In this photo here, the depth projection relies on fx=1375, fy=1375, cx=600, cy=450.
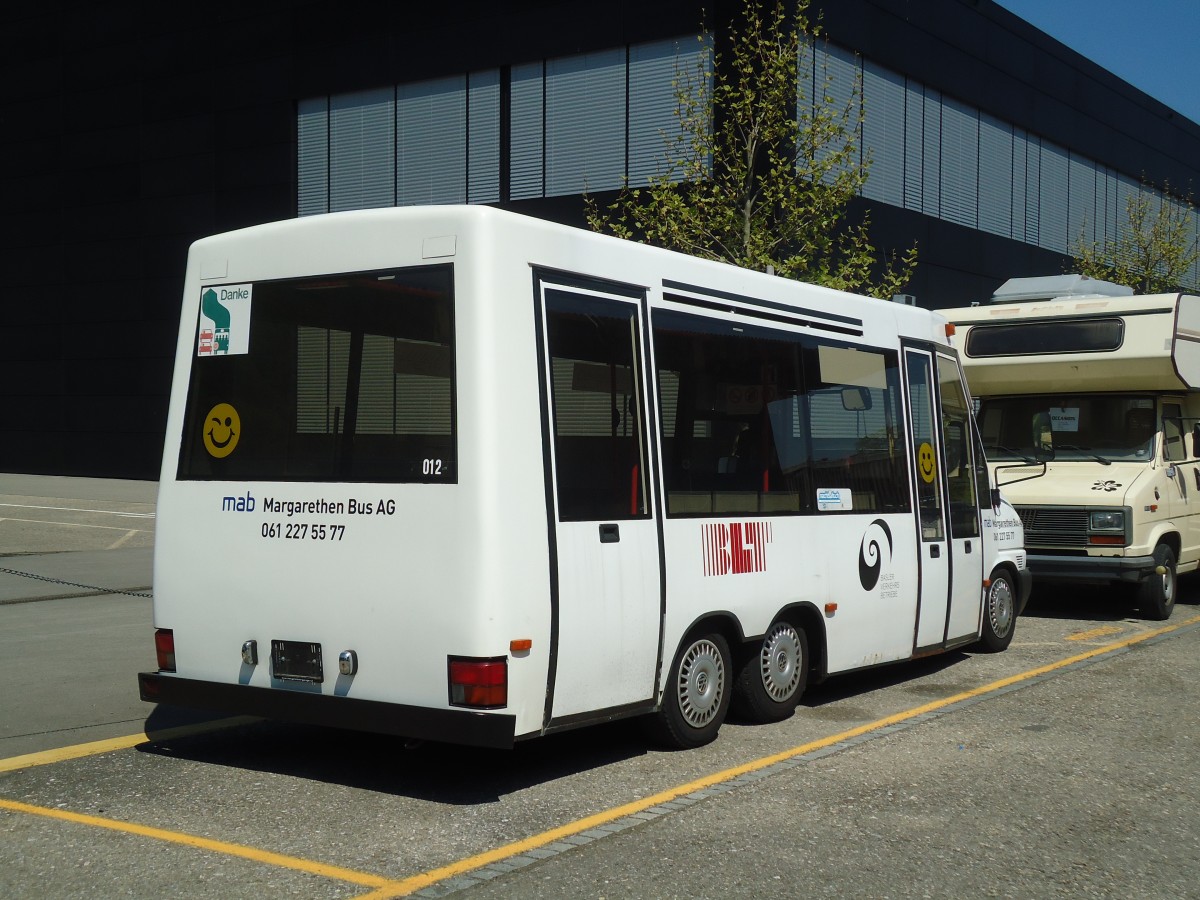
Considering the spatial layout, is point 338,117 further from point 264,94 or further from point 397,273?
point 397,273

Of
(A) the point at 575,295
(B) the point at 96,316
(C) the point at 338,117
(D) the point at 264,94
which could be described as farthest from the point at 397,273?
(B) the point at 96,316

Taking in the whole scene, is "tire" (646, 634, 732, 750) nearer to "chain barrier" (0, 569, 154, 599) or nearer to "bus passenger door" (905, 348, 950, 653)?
"bus passenger door" (905, 348, 950, 653)

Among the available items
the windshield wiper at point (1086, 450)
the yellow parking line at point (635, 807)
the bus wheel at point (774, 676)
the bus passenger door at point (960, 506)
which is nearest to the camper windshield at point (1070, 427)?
the windshield wiper at point (1086, 450)

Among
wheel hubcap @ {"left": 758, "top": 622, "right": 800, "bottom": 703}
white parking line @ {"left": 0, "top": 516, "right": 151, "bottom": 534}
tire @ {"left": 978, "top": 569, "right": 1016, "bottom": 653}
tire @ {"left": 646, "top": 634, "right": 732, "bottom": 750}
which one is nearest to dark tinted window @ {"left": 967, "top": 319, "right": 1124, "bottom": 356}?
→ tire @ {"left": 978, "top": 569, "right": 1016, "bottom": 653}

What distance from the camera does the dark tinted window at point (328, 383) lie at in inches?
259

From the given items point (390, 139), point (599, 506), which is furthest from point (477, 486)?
point (390, 139)

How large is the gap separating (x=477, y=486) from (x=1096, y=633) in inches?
352

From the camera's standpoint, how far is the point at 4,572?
16438 millimetres

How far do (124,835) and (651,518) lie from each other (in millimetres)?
2991

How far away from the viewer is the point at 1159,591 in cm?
1416

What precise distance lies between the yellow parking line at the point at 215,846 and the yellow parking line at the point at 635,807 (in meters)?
0.13

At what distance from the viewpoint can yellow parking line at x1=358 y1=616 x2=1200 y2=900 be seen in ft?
17.5

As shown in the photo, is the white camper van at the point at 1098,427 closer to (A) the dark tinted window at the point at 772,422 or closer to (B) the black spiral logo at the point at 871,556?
(A) the dark tinted window at the point at 772,422

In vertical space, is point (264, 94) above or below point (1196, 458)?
above
